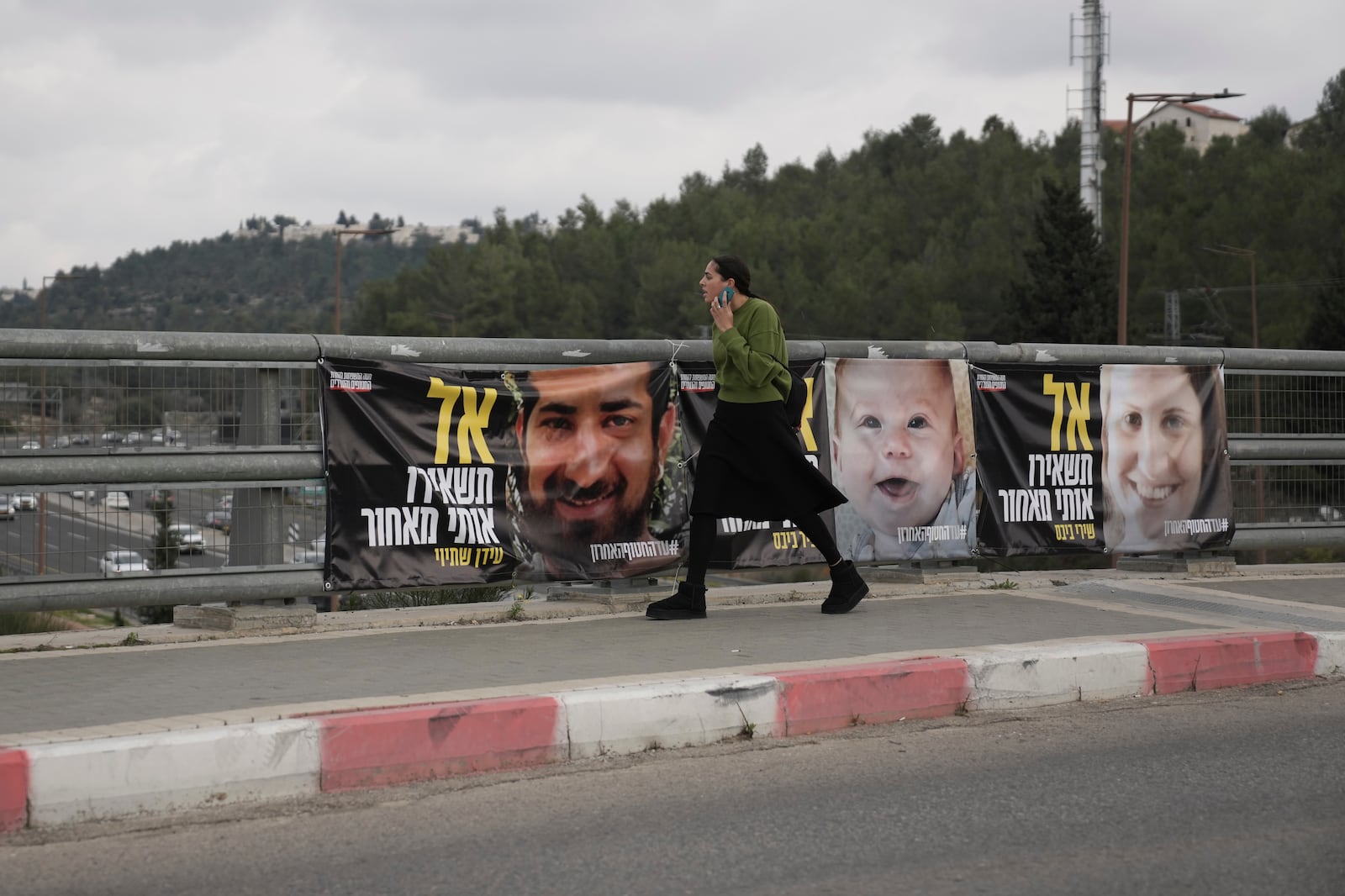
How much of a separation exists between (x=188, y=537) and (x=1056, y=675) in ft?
13.5

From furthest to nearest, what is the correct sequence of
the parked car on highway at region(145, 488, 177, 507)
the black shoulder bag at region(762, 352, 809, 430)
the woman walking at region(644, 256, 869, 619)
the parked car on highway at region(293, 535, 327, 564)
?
the black shoulder bag at region(762, 352, 809, 430)
the woman walking at region(644, 256, 869, 619)
the parked car on highway at region(293, 535, 327, 564)
the parked car on highway at region(145, 488, 177, 507)

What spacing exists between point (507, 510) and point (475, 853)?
383 cm

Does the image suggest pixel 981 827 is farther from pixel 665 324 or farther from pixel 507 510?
pixel 665 324

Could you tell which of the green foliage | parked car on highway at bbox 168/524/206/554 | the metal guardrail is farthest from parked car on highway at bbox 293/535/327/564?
the green foliage

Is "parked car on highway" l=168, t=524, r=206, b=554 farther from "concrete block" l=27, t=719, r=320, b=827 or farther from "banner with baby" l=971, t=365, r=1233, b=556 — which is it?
"banner with baby" l=971, t=365, r=1233, b=556

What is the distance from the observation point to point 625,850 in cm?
414

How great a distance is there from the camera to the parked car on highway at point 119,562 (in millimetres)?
6871

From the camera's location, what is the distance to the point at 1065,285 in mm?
65438

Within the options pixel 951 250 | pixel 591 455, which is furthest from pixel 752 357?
pixel 951 250

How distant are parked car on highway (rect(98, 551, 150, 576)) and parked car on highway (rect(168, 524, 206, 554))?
0.21m

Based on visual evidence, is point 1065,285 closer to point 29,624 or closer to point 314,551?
point 29,624

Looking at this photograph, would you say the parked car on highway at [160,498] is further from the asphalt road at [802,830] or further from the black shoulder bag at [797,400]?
the black shoulder bag at [797,400]

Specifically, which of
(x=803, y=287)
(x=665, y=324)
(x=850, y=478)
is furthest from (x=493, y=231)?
(x=850, y=478)

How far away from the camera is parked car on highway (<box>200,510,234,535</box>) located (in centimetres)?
723
